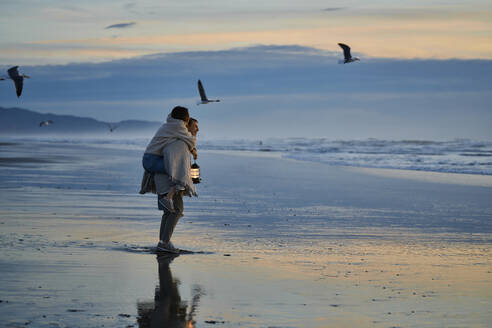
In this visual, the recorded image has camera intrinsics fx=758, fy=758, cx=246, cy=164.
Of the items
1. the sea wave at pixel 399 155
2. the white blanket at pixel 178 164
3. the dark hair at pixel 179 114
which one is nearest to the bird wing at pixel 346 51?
the sea wave at pixel 399 155

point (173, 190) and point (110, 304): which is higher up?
point (173, 190)

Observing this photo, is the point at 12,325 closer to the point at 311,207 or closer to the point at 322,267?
the point at 322,267

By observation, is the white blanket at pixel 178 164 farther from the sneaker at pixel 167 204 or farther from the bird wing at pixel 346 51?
the bird wing at pixel 346 51

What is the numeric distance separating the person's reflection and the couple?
5.29 feet

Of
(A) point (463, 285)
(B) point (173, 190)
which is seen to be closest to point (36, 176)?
(B) point (173, 190)

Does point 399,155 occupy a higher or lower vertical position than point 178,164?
lower

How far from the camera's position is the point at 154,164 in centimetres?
864

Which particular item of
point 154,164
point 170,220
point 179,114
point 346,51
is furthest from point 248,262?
point 346,51

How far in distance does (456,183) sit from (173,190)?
13.7 meters

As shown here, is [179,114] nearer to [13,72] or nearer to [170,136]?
[170,136]

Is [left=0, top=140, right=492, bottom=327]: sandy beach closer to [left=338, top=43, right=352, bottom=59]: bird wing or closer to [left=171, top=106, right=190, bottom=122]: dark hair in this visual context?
[left=171, top=106, right=190, bottom=122]: dark hair

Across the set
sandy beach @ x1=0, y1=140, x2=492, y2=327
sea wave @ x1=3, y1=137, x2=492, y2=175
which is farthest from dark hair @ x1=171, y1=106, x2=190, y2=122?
sea wave @ x1=3, y1=137, x2=492, y2=175

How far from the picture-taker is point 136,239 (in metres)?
9.67

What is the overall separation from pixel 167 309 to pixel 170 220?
115 inches
